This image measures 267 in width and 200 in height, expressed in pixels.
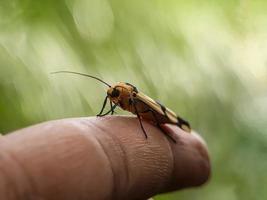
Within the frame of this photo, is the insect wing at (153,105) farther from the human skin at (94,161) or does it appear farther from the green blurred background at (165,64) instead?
the green blurred background at (165,64)

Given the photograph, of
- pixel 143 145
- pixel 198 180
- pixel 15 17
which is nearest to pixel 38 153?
pixel 143 145

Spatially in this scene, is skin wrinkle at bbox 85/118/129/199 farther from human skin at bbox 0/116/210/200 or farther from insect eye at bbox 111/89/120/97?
insect eye at bbox 111/89/120/97

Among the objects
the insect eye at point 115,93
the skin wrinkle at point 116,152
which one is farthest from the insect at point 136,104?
the skin wrinkle at point 116,152

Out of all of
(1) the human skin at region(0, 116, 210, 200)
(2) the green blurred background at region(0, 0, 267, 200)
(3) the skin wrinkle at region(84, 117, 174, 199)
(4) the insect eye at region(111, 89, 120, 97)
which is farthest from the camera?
(2) the green blurred background at region(0, 0, 267, 200)

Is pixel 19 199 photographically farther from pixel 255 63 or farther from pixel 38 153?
pixel 255 63

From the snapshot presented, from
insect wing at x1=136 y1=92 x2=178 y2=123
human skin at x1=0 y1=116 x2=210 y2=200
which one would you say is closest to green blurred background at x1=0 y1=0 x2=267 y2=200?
insect wing at x1=136 y1=92 x2=178 y2=123

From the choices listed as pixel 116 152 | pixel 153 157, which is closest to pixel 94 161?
pixel 116 152
